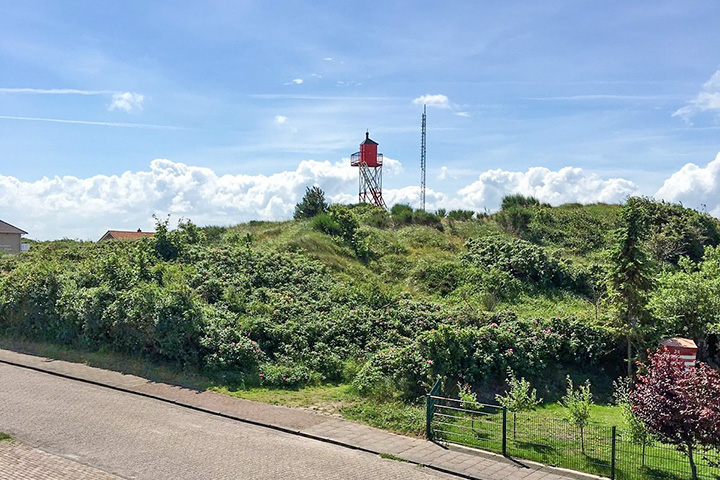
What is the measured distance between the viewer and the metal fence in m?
10.9

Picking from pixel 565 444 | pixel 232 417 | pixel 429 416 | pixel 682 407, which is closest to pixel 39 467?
pixel 232 417

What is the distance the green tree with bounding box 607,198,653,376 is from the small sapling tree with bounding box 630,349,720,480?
6.69 metres

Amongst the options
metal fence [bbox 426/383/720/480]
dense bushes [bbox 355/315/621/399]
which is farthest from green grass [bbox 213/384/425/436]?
metal fence [bbox 426/383/720/480]

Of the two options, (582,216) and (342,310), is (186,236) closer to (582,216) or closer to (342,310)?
(342,310)

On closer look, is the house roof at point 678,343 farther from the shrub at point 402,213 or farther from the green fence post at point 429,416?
the shrub at point 402,213

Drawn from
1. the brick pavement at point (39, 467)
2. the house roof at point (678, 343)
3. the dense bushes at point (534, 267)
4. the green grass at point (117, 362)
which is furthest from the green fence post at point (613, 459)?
the dense bushes at point (534, 267)

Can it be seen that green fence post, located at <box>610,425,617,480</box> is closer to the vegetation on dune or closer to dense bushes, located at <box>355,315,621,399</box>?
the vegetation on dune

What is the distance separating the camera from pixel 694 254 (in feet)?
99.9

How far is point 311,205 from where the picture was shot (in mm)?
36625

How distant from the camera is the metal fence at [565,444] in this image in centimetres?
1086

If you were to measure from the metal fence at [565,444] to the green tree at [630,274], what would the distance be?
5.63m

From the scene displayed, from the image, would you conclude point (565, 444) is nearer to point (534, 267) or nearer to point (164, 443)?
point (164, 443)

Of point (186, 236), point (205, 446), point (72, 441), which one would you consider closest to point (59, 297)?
point (186, 236)

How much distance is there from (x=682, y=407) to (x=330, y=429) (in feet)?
23.3
